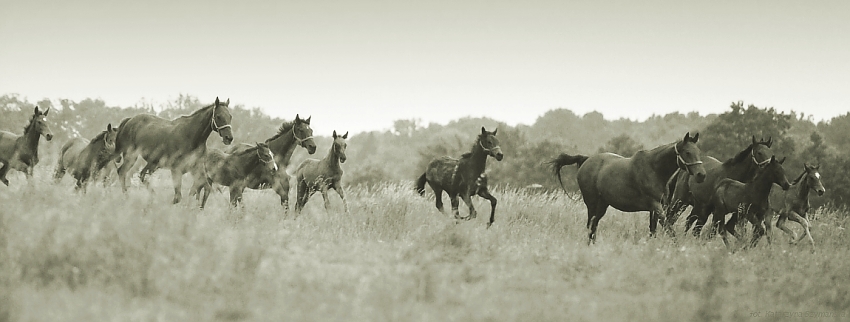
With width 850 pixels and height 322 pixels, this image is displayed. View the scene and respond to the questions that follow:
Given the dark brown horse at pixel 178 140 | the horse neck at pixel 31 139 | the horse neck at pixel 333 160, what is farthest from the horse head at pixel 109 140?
the horse neck at pixel 333 160

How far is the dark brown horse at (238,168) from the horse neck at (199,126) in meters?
0.37

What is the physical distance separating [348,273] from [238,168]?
5525 millimetres

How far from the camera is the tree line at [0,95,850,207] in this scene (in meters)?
34.7

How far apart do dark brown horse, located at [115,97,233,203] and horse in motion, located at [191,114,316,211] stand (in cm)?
48

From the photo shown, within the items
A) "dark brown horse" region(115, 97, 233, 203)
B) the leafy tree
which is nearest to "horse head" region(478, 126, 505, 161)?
"dark brown horse" region(115, 97, 233, 203)

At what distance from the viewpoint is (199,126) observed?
10.6m

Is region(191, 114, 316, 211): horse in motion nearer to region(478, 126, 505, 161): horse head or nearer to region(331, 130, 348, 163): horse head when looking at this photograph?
region(331, 130, 348, 163): horse head

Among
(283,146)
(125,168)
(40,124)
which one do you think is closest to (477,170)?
(283,146)

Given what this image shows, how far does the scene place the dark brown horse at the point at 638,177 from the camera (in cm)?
972

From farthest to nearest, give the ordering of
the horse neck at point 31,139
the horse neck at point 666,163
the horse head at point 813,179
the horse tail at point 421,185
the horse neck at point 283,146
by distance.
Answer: the horse tail at point 421,185, the horse neck at point 31,139, the horse neck at point 283,146, the horse head at point 813,179, the horse neck at point 666,163

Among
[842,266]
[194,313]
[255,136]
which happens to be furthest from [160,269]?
[255,136]

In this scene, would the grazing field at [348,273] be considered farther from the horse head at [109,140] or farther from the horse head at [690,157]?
the horse head at [109,140]

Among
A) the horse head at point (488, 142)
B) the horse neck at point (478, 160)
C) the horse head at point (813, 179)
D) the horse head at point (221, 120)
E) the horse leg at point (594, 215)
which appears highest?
the horse head at point (221, 120)

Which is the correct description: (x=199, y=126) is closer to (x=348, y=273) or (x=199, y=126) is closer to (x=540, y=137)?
(x=348, y=273)
